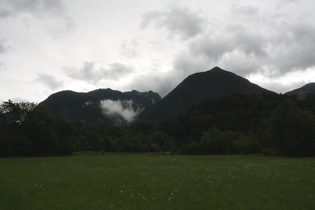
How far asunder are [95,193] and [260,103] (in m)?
197

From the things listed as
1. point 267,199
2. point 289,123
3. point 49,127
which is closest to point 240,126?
point 289,123

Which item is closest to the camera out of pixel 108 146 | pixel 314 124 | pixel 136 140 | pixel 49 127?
pixel 314 124

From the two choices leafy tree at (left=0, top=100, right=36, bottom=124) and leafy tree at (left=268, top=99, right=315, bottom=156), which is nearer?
leafy tree at (left=268, top=99, right=315, bottom=156)

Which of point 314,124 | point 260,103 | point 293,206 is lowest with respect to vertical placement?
→ point 293,206

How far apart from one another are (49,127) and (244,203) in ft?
225

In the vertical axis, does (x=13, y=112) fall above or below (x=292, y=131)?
above

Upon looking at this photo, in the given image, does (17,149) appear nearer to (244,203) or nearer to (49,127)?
(49,127)

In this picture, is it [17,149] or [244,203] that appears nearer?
[244,203]

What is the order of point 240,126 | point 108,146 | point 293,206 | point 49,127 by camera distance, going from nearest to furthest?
point 293,206 < point 49,127 < point 108,146 < point 240,126

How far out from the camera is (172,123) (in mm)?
198500

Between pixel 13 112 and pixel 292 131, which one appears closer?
pixel 292 131

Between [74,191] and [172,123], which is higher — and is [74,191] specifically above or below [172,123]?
below

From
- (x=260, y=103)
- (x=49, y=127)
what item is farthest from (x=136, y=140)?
(x=260, y=103)

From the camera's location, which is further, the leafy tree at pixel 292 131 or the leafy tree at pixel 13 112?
the leafy tree at pixel 13 112
